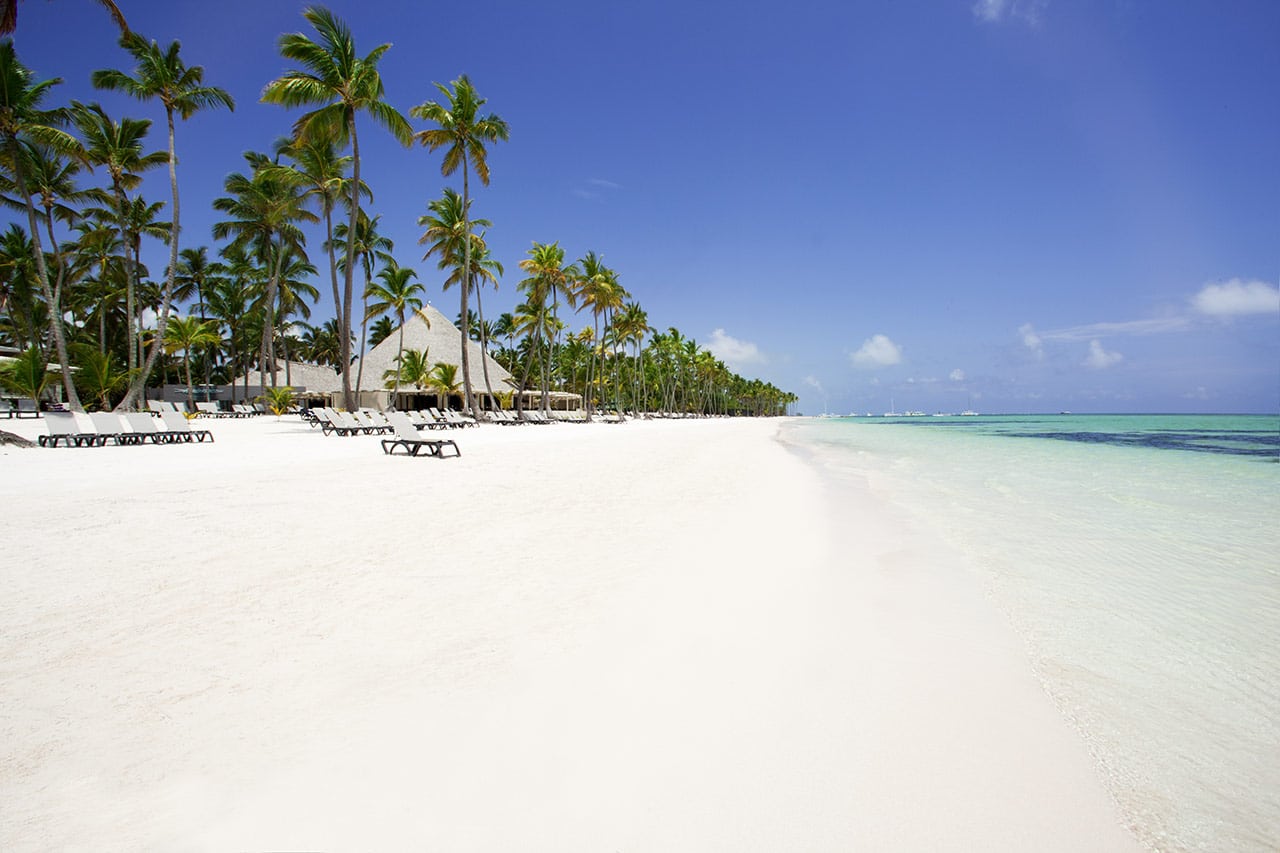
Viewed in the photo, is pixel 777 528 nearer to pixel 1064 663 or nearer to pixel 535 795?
pixel 1064 663

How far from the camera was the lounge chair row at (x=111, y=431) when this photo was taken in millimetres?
13266

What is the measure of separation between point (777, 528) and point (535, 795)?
5118 mm

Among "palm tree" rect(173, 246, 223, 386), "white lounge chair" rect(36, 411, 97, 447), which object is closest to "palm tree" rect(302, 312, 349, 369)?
"palm tree" rect(173, 246, 223, 386)

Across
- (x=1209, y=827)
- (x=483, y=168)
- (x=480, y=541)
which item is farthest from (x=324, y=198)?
(x=1209, y=827)

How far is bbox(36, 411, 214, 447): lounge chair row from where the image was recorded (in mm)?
13266

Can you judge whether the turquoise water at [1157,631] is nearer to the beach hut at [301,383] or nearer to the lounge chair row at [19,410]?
the lounge chair row at [19,410]

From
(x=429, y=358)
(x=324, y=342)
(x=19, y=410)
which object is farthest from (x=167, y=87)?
(x=324, y=342)

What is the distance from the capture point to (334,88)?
23203 mm

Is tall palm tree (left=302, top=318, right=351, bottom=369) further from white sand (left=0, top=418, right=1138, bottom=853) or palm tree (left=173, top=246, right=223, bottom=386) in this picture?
white sand (left=0, top=418, right=1138, bottom=853)

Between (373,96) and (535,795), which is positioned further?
(373,96)

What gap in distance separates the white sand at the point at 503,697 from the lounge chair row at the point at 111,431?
9843 mm

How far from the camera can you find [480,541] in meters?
5.53

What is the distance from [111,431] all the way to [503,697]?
1619cm

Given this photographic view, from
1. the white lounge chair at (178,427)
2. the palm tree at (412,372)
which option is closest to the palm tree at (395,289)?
the palm tree at (412,372)
